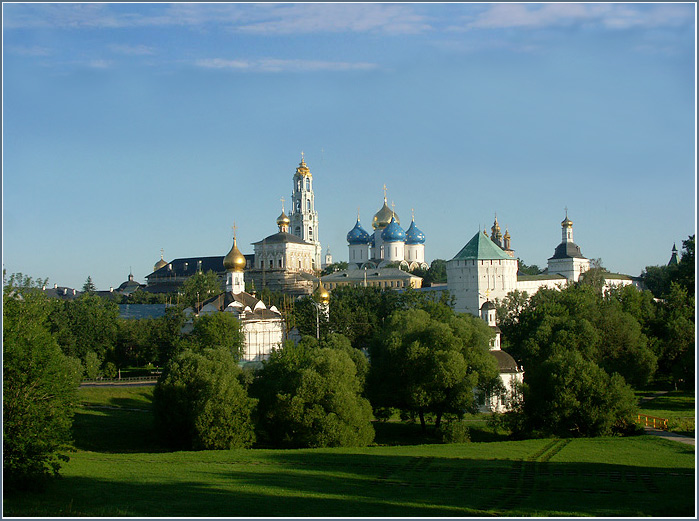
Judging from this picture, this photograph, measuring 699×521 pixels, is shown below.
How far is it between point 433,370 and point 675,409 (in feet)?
33.1

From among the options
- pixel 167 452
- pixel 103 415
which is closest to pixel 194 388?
pixel 167 452

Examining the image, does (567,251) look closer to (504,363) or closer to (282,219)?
(282,219)

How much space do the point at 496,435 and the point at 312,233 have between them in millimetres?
71932

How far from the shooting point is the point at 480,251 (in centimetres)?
5450

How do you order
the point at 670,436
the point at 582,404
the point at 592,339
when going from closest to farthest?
the point at 670,436 < the point at 582,404 < the point at 592,339

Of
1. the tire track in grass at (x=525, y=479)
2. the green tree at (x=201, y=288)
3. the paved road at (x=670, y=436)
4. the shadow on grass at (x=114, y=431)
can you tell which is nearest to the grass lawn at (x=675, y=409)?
the paved road at (x=670, y=436)

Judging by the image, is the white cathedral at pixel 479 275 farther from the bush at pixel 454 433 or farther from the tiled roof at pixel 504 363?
the bush at pixel 454 433

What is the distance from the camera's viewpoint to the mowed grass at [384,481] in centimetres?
1598

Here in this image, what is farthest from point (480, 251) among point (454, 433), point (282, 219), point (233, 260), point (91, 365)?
point (282, 219)

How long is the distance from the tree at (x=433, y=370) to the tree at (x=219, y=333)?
899cm

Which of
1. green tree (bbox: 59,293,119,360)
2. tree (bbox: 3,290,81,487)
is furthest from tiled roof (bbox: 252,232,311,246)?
tree (bbox: 3,290,81,487)

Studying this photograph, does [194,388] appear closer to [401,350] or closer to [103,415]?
[103,415]

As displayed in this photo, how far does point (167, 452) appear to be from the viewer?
83.5 feet

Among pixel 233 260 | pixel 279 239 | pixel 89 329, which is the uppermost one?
pixel 279 239
